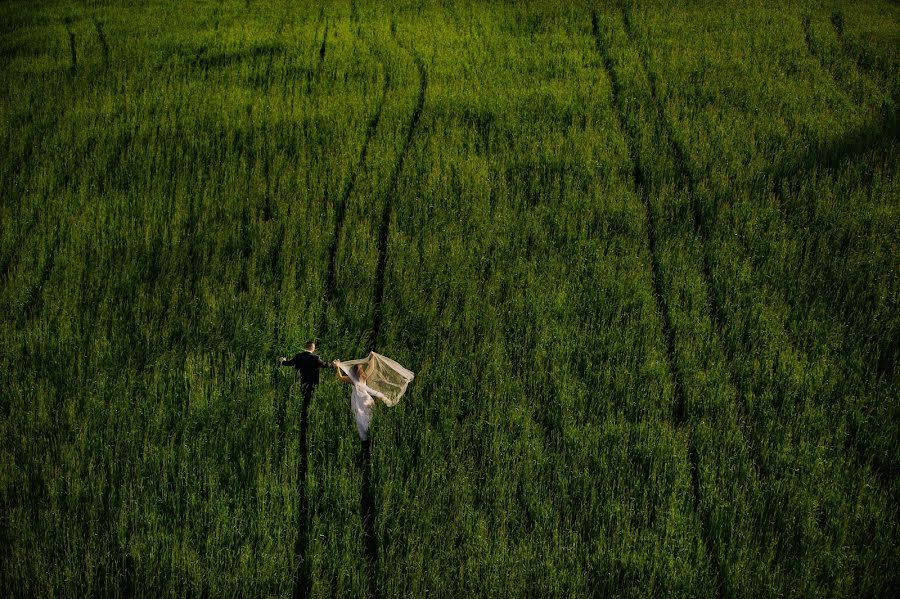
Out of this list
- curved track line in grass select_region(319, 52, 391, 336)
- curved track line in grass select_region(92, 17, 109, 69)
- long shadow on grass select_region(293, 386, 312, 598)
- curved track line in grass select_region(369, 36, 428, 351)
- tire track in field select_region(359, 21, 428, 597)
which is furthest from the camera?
curved track line in grass select_region(92, 17, 109, 69)

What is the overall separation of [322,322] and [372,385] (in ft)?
3.03

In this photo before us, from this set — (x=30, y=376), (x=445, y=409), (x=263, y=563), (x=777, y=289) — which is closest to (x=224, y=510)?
(x=263, y=563)

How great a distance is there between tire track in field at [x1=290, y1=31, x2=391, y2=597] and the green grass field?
2cm

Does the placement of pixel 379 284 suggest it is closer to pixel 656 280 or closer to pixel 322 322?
pixel 322 322

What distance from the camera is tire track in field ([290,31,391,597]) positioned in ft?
10.6

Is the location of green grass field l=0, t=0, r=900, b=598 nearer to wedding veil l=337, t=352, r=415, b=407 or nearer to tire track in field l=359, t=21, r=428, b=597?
tire track in field l=359, t=21, r=428, b=597

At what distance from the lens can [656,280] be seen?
188 inches

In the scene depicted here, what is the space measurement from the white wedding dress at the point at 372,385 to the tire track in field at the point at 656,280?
1569 mm

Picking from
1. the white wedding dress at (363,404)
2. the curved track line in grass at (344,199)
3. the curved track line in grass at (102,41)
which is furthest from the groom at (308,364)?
the curved track line in grass at (102,41)

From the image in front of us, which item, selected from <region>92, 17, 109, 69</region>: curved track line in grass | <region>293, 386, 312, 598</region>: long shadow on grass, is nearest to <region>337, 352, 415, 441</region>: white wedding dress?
<region>293, 386, 312, 598</region>: long shadow on grass

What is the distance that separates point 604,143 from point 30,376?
4.67 metres

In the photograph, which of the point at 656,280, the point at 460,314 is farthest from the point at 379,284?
the point at 656,280

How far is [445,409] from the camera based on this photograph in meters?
3.88

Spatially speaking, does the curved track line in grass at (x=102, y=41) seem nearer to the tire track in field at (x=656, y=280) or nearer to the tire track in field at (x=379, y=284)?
the tire track in field at (x=379, y=284)
